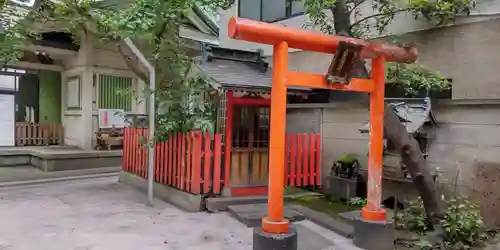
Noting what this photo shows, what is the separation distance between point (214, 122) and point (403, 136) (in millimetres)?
3807

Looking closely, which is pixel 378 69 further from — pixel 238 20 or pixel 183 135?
pixel 183 135

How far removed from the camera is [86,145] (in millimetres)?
13531

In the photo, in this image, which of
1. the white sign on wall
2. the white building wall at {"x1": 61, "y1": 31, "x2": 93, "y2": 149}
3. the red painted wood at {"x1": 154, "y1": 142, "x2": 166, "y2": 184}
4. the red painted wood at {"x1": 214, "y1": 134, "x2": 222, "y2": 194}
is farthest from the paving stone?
the white building wall at {"x1": 61, "y1": 31, "x2": 93, "y2": 149}

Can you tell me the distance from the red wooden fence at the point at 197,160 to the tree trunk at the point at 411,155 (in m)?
3.24

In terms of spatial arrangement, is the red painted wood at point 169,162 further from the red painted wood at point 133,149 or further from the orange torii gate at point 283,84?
the orange torii gate at point 283,84

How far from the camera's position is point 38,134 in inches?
564

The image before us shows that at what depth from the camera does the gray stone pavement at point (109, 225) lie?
18.2ft

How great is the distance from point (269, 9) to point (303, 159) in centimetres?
561

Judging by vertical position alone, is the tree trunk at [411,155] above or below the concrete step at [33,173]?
above

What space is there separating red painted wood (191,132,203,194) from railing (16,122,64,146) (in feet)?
31.2

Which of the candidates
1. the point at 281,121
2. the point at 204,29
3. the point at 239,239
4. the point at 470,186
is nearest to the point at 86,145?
the point at 204,29

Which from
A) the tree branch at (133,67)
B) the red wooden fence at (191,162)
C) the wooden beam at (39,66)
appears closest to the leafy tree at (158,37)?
the tree branch at (133,67)

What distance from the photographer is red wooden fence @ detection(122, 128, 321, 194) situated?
25.0ft

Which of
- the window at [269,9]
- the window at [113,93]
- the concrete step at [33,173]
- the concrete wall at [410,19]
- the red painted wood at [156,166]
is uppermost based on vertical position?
the window at [269,9]
